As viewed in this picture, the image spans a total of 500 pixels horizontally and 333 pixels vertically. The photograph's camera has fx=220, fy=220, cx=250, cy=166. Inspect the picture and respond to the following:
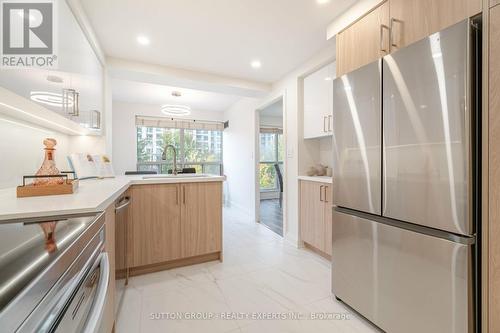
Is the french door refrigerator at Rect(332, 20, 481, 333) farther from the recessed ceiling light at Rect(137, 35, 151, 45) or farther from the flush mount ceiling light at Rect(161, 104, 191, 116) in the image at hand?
the flush mount ceiling light at Rect(161, 104, 191, 116)

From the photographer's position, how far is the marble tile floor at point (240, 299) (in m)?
1.50

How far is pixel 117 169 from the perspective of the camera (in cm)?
499

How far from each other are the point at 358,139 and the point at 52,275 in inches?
65.1

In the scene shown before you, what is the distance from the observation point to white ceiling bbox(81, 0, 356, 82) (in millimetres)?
1786

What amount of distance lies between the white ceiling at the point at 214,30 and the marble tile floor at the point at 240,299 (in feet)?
7.77

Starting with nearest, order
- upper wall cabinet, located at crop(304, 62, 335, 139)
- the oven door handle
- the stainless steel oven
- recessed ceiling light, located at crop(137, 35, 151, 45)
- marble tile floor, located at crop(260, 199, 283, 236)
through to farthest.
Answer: the stainless steel oven < the oven door handle < recessed ceiling light, located at crop(137, 35, 151, 45) < upper wall cabinet, located at crop(304, 62, 335, 139) < marble tile floor, located at crop(260, 199, 283, 236)

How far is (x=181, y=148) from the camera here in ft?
18.7

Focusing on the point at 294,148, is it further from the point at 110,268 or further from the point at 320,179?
the point at 110,268

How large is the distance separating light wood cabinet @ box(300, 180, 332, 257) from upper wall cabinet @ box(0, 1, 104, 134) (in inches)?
91.3

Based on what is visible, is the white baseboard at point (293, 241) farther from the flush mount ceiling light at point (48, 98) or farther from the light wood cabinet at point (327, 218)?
the flush mount ceiling light at point (48, 98)

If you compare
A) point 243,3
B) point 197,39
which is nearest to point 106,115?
point 197,39

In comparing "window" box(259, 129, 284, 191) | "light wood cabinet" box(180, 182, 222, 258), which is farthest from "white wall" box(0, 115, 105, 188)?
"window" box(259, 129, 284, 191)

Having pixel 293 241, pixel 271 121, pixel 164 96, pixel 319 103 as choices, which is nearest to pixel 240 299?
pixel 293 241

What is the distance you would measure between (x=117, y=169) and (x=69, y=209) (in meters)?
4.68
